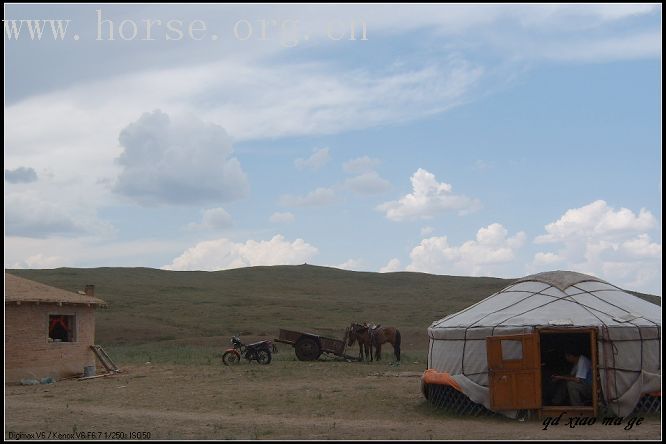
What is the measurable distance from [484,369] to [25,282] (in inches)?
551

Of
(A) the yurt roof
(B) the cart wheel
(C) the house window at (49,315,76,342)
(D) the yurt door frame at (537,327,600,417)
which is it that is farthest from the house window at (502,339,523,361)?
(C) the house window at (49,315,76,342)

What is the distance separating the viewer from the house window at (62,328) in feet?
72.1

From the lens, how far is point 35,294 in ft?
67.7

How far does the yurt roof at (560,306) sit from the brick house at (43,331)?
11.2m

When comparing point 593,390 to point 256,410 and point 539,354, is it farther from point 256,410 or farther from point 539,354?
point 256,410

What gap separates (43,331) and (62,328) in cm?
263

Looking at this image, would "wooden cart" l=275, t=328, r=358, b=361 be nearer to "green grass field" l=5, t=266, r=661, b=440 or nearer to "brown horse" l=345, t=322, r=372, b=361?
"brown horse" l=345, t=322, r=372, b=361

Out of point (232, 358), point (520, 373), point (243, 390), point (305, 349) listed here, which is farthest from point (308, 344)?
point (520, 373)

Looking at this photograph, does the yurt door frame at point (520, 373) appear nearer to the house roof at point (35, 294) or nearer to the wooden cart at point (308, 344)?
the wooden cart at point (308, 344)

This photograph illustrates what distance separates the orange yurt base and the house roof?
1126 cm

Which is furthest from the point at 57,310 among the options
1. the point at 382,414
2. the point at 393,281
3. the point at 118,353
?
the point at 393,281

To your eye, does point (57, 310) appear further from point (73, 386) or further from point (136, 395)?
point (136, 395)

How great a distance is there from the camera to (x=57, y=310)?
21.3 meters

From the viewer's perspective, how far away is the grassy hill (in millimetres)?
38125
